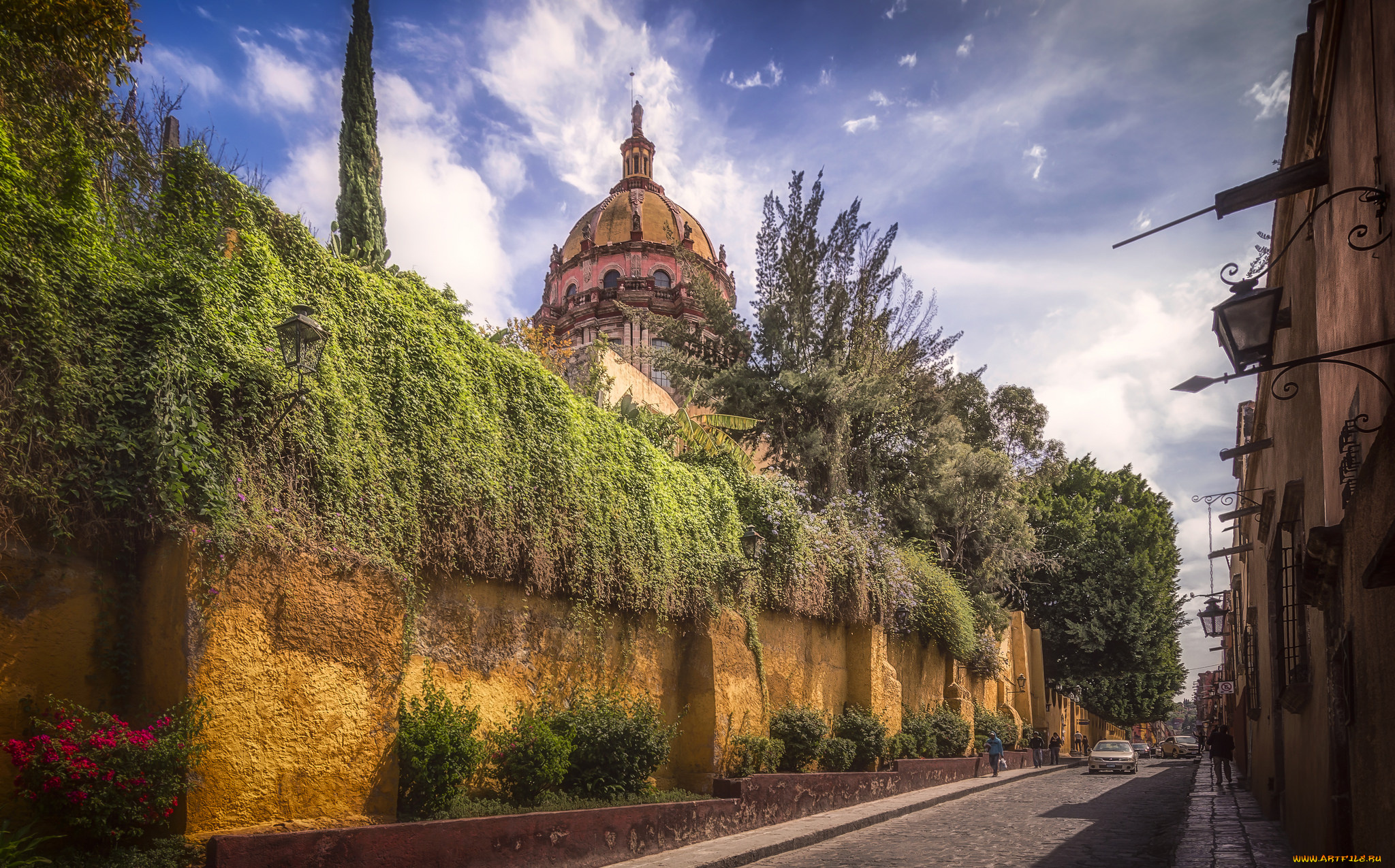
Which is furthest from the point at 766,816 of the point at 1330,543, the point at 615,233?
the point at 615,233

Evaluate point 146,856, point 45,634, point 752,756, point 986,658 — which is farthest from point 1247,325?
point 986,658

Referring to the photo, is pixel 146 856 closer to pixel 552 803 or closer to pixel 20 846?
pixel 20 846

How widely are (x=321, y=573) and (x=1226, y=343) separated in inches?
262

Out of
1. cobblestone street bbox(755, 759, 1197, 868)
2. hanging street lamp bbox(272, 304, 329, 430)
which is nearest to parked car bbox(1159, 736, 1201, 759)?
cobblestone street bbox(755, 759, 1197, 868)

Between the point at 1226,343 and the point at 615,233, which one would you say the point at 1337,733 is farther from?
the point at 615,233

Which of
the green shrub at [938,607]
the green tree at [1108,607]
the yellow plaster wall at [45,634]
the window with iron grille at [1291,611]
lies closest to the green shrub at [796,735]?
the green shrub at [938,607]

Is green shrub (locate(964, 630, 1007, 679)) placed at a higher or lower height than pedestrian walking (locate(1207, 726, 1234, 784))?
higher

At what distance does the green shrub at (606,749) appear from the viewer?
10.0 meters

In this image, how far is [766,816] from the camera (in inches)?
484

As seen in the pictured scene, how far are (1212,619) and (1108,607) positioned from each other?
13.9 meters

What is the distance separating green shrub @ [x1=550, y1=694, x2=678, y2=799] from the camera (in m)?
10.0

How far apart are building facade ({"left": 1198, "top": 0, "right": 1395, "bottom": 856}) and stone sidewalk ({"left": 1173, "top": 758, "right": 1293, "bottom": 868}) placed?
359 millimetres

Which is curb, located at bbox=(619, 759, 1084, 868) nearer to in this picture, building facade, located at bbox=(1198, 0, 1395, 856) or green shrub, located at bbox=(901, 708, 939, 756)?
green shrub, located at bbox=(901, 708, 939, 756)

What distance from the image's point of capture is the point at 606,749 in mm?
10227
